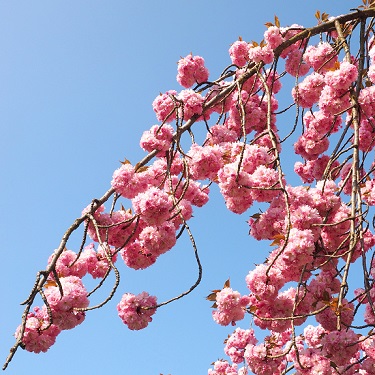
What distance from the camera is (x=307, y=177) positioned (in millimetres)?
4699

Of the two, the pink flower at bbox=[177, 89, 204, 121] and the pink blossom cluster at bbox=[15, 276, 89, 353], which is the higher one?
the pink flower at bbox=[177, 89, 204, 121]

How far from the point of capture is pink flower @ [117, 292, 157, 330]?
3414 mm

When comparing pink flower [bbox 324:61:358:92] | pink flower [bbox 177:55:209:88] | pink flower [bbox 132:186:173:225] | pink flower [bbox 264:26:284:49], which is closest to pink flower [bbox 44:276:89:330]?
pink flower [bbox 132:186:173:225]

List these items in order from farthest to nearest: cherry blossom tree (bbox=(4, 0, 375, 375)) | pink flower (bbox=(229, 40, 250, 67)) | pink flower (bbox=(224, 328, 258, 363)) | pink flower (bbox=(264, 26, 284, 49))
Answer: pink flower (bbox=(224, 328, 258, 363)), pink flower (bbox=(229, 40, 250, 67)), pink flower (bbox=(264, 26, 284, 49)), cherry blossom tree (bbox=(4, 0, 375, 375))

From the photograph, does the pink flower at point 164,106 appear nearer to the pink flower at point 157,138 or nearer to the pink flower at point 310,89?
the pink flower at point 157,138

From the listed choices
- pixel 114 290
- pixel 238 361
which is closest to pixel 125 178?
pixel 114 290

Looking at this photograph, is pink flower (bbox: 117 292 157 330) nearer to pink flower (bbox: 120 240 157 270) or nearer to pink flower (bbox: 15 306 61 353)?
pink flower (bbox: 120 240 157 270)

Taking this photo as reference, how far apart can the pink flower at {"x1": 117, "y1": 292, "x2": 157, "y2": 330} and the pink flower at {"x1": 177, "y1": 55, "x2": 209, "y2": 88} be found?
1.78 metres

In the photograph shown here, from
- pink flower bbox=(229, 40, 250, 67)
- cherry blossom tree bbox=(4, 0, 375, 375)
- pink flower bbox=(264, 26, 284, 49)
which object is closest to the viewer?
cherry blossom tree bbox=(4, 0, 375, 375)

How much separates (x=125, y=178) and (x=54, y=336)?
3.49 ft

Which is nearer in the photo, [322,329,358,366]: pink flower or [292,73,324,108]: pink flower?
[322,329,358,366]: pink flower

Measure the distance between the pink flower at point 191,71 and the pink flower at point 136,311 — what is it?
70.3 inches

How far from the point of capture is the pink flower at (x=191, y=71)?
4188mm

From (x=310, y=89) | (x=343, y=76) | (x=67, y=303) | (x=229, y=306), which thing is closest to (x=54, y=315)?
(x=67, y=303)
